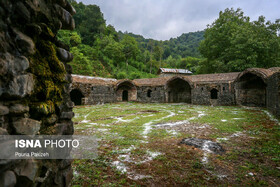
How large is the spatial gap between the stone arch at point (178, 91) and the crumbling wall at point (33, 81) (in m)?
21.4

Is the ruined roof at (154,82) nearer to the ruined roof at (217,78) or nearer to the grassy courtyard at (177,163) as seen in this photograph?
the ruined roof at (217,78)

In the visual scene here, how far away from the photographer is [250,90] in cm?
1752

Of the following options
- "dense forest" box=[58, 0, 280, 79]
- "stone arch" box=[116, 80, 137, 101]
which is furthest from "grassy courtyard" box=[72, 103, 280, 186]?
"dense forest" box=[58, 0, 280, 79]

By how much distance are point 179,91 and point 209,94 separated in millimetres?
6122

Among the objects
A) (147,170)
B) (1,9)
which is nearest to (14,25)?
(1,9)

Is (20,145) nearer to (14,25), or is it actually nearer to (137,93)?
(14,25)

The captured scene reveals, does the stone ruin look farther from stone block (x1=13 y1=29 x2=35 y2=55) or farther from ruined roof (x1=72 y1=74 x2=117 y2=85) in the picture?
stone block (x1=13 y1=29 x2=35 y2=55)

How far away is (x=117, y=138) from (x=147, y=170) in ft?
8.32

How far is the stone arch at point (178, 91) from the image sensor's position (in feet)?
77.4

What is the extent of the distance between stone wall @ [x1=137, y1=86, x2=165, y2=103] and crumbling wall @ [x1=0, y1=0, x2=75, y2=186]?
2093cm

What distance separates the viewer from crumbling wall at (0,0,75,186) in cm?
147

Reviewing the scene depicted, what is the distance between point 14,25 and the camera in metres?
1.60

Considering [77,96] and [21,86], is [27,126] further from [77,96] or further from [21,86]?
[77,96]

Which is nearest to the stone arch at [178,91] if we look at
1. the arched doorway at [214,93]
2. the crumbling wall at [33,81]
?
the arched doorway at [214,93]
